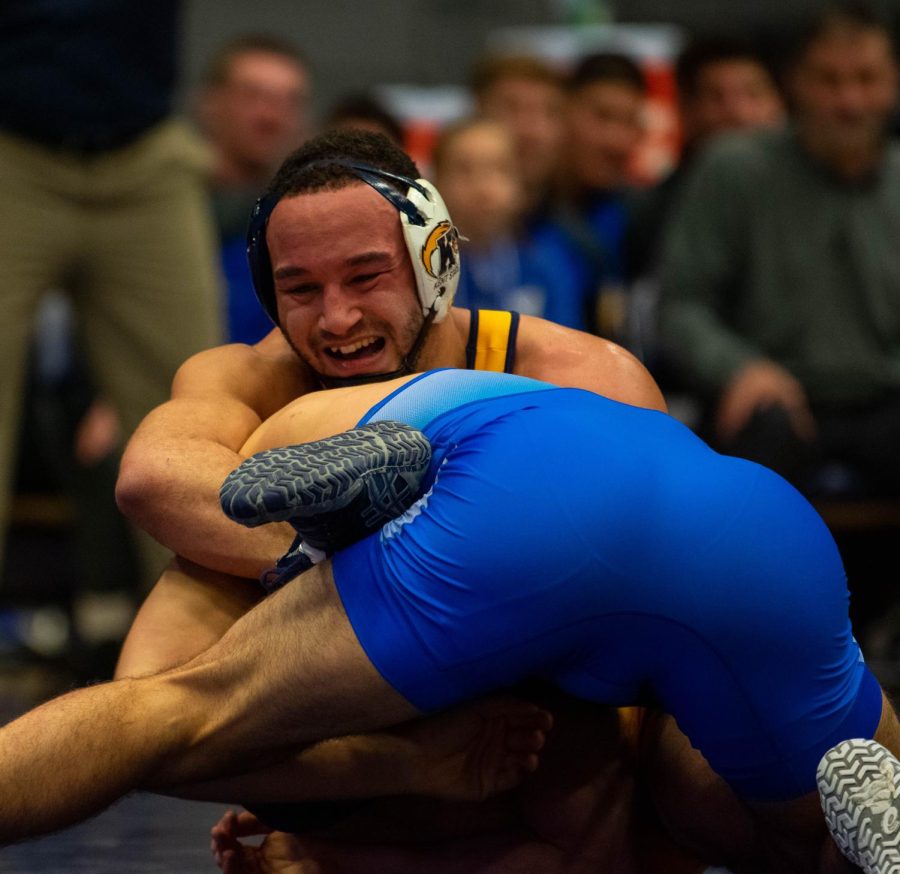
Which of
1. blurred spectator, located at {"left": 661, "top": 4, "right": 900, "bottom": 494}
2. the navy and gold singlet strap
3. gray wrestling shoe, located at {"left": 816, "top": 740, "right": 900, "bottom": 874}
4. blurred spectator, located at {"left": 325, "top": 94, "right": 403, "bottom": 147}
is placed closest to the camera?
gray wrestling shoe, located at {"left": 816, "top": 740, "right": 900, "bottom": 874}

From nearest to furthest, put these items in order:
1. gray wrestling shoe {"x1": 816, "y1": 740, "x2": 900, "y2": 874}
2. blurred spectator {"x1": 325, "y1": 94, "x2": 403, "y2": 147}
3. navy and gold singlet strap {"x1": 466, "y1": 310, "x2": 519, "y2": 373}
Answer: gray wrestling shoe {"x1": 816, "y1": 740, "x2": 900, "y2": 874}
navy and gold singlet strap {"x1": 466, "y1": 310, "x2": 519, "y2": 373}
blurred spectator {"x1": 325, "y1": 94, "x2": 403, "y2": 147}

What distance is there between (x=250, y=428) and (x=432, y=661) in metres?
0.58

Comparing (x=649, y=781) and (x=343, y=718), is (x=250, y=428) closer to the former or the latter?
(x=343, y=718)

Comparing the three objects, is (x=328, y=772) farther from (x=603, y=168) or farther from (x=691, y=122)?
(x=691, y=122)

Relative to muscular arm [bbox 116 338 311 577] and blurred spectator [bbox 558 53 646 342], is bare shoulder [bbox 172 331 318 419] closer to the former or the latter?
muscular arm [bbox 116 338 311 577]

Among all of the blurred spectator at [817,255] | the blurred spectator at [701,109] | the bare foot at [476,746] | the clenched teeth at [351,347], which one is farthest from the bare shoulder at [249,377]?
the blurred spectator at [701,109]

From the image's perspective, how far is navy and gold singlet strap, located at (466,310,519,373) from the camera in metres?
2.47

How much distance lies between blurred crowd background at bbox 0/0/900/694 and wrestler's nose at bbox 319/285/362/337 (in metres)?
1.44

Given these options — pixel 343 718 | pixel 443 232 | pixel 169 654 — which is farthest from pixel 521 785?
pixel 443 232

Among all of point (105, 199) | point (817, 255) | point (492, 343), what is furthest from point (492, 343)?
point (817, 255)

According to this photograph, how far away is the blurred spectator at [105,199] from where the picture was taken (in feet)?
12.0

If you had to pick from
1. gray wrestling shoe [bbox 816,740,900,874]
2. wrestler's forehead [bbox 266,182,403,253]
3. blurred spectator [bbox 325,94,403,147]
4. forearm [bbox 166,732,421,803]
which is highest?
wrestler's forehead [bbox 266,182,403,253]

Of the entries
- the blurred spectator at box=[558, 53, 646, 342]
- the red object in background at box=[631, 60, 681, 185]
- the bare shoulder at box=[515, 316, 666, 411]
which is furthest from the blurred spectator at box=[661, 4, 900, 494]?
the bare shoulder at box=[515, 316, 666, 411]

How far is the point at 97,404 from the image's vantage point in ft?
16.6
